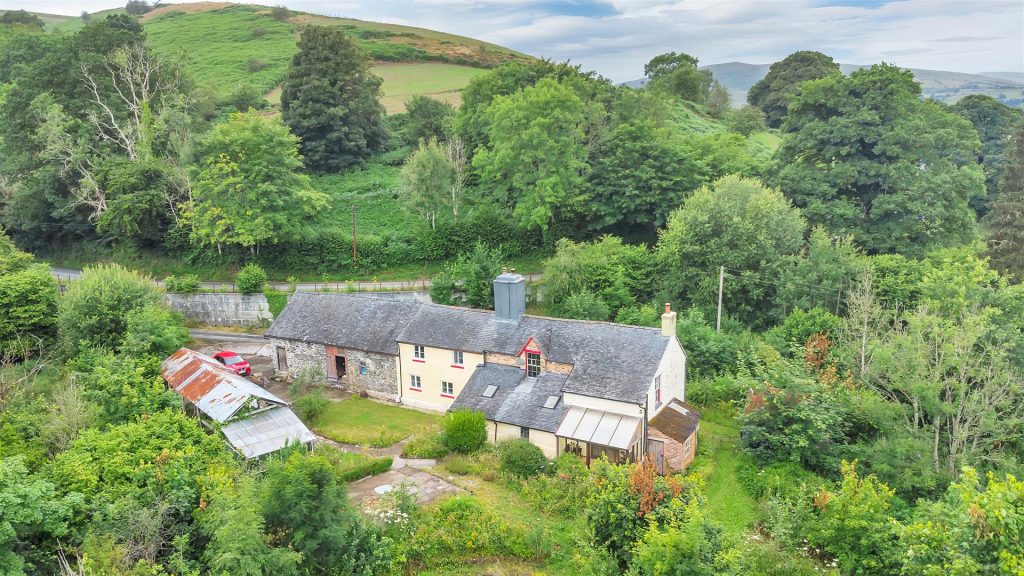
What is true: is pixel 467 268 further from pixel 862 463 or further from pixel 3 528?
pixel 3 528

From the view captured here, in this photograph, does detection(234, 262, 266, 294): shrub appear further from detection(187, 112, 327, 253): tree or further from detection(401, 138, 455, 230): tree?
detection(401, 138, 455, 230): tree

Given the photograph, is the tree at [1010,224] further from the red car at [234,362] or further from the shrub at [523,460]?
the red car at [234,362]

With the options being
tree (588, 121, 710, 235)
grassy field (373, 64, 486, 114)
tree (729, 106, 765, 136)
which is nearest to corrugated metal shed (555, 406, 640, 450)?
Result: tree (588, 121, 710, 235)

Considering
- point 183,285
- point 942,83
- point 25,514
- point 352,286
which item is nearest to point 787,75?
point 352,286

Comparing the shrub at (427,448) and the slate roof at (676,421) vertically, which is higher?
the slate roof at (676,421)

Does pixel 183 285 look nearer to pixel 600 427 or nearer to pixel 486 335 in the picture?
pixel 486 335

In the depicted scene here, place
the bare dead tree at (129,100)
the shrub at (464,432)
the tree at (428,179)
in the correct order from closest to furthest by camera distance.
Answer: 1. the shrub at (464,432)
2. the tree at (428,179)
3. the bare dead tree at (129,100)

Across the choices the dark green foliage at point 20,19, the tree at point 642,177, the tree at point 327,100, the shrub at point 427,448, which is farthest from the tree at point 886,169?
the dark green foliage at point 20,19
